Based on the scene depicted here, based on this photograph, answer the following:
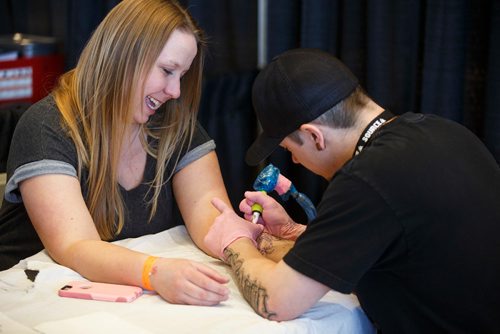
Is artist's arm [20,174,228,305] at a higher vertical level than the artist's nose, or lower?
lower

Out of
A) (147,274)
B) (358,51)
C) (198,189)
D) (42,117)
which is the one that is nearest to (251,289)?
(147,274)

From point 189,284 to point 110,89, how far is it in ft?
1.74

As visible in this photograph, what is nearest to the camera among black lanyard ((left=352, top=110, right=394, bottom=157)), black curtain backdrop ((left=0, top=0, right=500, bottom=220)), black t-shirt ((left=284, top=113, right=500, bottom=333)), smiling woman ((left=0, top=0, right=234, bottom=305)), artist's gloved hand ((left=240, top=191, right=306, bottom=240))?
black t-shirt ((left=284, top=113, right=500, bottom=333))

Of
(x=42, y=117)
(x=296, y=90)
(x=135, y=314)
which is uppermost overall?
(x=296, y=90)

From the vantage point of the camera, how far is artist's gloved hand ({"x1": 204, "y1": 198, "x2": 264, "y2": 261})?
5.16 feet

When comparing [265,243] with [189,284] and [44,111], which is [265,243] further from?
[44,111]

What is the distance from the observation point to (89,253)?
1.51 metres

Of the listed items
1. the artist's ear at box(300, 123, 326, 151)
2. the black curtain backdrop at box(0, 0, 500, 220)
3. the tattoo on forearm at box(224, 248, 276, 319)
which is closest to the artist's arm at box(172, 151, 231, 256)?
the tattoo on forearm at box(224, 248, 276, 319)

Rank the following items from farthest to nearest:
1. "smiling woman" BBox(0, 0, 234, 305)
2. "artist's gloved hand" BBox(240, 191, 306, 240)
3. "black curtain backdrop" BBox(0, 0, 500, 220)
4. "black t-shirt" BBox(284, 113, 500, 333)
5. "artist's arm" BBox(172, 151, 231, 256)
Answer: "black curtain backdrop" BBox(0, 0, 500, 220) < "artist's arm" BBox(172, 151, 231, 256) < "artist's gloved hand" BBox(240, 191, 306, 240) < "smiling woman" BBox(0, 0, 234, 305) < "black t-shirt" BBox(284, 113, 500, 333)

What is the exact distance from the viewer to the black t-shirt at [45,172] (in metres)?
1.60

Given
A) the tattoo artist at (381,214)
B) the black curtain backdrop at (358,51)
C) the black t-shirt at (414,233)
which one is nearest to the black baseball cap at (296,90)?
the tattoo artist at (381,214)

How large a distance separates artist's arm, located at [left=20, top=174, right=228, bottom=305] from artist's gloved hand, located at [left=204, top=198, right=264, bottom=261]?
160 mm

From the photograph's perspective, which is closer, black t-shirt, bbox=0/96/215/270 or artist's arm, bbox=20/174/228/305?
artist's arm, bbox=20/174/228/305

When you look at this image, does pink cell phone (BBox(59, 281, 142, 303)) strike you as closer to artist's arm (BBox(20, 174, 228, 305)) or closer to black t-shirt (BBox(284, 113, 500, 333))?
artist's arm (BBox(20, 174, 228, 305))
